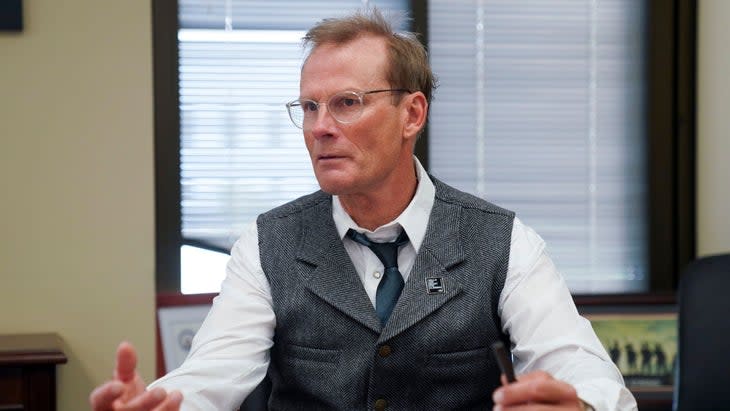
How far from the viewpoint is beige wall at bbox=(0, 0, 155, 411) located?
3.50 m

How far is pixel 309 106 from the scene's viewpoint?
2107 millimetres

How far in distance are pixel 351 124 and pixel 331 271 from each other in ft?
0.94

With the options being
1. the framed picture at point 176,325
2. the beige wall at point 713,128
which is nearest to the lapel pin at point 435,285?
the framed picture at point 176,325

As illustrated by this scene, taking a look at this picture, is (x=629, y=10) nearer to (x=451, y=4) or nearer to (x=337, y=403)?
(x=451, y=4)

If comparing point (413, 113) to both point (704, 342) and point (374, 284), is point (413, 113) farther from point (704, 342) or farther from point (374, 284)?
point (704, 342)

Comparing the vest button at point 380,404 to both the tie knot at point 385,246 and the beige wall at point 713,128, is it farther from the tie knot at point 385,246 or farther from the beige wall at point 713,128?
the beige wall at point 713,128

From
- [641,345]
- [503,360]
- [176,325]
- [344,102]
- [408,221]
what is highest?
[344,102]

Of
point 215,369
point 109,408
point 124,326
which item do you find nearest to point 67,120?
point 124,326

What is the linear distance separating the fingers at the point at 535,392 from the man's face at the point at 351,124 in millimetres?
679

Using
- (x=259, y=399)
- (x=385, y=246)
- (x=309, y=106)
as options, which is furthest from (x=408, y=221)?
(x=259, y=399)

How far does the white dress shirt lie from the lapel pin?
0.07 metres

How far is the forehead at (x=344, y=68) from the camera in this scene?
6.82 feet

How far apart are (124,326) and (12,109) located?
790mm

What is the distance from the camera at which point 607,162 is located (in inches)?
156
